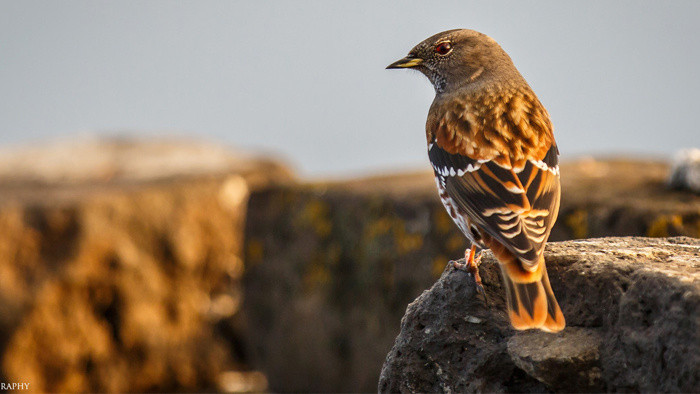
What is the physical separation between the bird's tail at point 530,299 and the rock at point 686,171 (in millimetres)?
2888

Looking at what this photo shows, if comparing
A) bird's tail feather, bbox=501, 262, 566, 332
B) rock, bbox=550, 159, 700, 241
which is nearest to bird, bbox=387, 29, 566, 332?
bird's tail feather, bbox=501, 262, 566, 332

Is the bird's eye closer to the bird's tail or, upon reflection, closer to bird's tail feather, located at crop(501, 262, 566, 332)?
the bird's tail

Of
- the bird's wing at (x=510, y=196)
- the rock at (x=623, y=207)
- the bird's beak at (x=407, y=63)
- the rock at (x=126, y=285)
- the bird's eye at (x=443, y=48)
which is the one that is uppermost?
the bird's eye at (x=443, y=48)

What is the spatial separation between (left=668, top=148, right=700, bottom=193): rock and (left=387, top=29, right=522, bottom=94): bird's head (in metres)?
1.63

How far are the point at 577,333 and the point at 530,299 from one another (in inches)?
9.1

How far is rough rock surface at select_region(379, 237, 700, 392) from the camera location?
3.01 metres

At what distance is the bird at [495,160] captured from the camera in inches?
137

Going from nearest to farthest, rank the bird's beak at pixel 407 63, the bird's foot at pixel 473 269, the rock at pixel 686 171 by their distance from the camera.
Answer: the bird's foot at pixel 473 269 < the bird's beak at pixel 407 63 < the rock at pixel 686 171

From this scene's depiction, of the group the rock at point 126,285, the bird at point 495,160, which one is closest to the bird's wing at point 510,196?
the bird at point 495,160

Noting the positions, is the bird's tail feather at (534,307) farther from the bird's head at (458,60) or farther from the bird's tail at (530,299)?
the bird's head at (458,60)

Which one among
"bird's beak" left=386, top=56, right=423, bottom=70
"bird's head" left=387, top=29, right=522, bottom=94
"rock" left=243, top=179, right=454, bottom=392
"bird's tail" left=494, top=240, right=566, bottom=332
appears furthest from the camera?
"rock" left=243, top=179, right=454, bottom=392

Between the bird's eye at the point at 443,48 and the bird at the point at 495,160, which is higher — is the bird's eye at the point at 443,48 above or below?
above

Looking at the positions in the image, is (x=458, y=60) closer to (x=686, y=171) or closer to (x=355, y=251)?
(x=686, y=171)

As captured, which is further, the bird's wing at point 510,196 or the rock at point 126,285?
the rock at point 126,285
